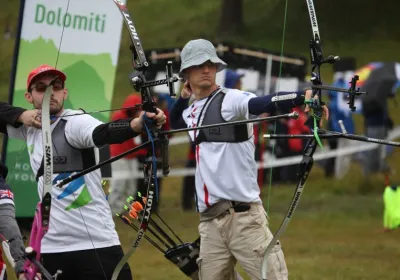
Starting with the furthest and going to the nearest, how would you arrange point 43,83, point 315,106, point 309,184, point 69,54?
1. point 309,184
2. point 69,54
3. point 43,83
4. point 315,106

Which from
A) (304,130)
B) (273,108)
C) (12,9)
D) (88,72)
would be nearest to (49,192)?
(273,108)

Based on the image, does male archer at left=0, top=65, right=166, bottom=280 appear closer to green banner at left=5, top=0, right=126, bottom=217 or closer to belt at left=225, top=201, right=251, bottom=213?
belt at left=225, top=201, right=251, bottom=213

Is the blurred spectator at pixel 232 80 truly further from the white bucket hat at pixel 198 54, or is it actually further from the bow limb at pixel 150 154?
the bow limb at pixel 150 154

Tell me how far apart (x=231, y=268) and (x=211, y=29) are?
15.9 meters

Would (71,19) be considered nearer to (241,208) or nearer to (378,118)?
(241,208)

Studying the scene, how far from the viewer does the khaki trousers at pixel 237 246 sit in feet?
21.4

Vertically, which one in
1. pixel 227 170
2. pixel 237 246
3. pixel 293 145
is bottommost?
pixel 237 246

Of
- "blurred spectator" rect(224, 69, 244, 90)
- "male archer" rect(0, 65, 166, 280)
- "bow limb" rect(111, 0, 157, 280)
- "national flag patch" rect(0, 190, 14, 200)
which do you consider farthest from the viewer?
"blurred spectator" rect(224, 69, 244, 90)

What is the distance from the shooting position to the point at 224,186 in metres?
6.58

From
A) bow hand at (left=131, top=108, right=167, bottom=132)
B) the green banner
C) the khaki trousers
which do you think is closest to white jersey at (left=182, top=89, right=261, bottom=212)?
the khaki trousers

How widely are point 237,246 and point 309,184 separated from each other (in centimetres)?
1023

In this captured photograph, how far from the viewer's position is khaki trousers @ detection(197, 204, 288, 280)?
654 centimetres

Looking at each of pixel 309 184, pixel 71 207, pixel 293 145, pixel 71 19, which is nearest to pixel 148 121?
pixel 71 207

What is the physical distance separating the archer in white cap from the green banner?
13.1 ft
